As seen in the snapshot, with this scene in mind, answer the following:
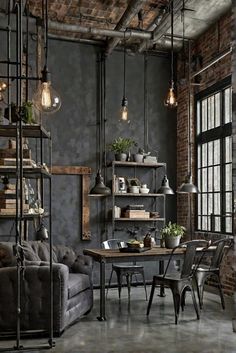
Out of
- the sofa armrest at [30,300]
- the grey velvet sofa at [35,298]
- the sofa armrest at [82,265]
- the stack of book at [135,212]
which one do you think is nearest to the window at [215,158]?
the stack of book at [135,212]

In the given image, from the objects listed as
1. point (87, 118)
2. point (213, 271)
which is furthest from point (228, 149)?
point (87, 118)

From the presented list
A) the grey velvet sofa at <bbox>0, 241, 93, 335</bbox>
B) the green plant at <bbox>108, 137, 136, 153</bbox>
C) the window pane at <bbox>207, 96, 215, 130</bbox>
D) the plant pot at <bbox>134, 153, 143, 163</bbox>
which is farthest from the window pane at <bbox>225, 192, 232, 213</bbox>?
the grey velvet sofa at <bbox>0, 241, 93, 335</bbox>

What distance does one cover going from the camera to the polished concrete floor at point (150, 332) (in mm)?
4461

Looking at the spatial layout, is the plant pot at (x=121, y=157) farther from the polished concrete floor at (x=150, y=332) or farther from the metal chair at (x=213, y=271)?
the polished concrete floor at (x=150, y=332)

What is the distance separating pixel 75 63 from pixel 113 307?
447cm

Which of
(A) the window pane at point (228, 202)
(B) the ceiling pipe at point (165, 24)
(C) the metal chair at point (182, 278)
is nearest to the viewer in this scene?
(C) the metal chair at point (182, 278)

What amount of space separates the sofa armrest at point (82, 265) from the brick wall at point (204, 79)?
7.59 ft

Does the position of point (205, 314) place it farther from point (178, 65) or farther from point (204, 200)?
point (178, 65)

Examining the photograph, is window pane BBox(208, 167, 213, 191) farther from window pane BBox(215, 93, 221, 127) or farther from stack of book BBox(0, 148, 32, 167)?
stack of book BBox(0, 148, 32, 167)

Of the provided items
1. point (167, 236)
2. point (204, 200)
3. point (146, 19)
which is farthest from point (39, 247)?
point (146, 19)

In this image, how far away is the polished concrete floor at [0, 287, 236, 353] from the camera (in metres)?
4.46

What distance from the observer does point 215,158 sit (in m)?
7.91

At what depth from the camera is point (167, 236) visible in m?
6.36

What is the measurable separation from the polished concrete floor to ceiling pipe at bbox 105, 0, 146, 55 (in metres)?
4.28
